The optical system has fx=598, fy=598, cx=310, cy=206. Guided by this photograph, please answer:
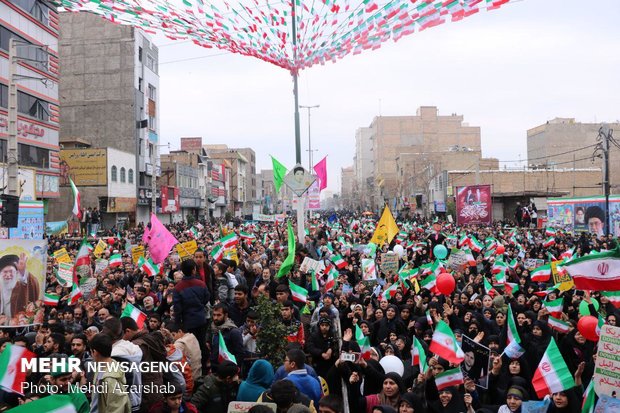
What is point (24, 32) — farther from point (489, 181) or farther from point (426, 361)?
point (489, 181)

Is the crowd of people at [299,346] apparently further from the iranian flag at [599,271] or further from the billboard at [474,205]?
the billboard at [474,205]

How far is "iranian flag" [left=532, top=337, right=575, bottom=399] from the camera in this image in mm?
6016

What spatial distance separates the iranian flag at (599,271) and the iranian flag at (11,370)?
591 centimetres

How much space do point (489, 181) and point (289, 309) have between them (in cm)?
5072

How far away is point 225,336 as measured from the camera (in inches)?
276

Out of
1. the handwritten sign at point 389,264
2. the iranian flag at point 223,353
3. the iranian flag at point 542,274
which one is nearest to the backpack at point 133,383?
the iranian flag at point 223,353

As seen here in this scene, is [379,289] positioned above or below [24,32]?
below

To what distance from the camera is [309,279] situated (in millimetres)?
11766

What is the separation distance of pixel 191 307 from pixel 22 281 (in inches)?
125

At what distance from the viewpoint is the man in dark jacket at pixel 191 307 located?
7.50 metres

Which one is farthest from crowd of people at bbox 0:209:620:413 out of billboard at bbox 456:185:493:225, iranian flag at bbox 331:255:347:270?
billboard at bbox 456:185:493:225

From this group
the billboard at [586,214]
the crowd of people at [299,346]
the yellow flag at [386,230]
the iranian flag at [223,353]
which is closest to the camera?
the crowd of people at [299,346]

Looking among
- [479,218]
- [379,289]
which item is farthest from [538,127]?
[379,289]

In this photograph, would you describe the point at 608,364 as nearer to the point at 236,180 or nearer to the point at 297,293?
the point at 297,293
